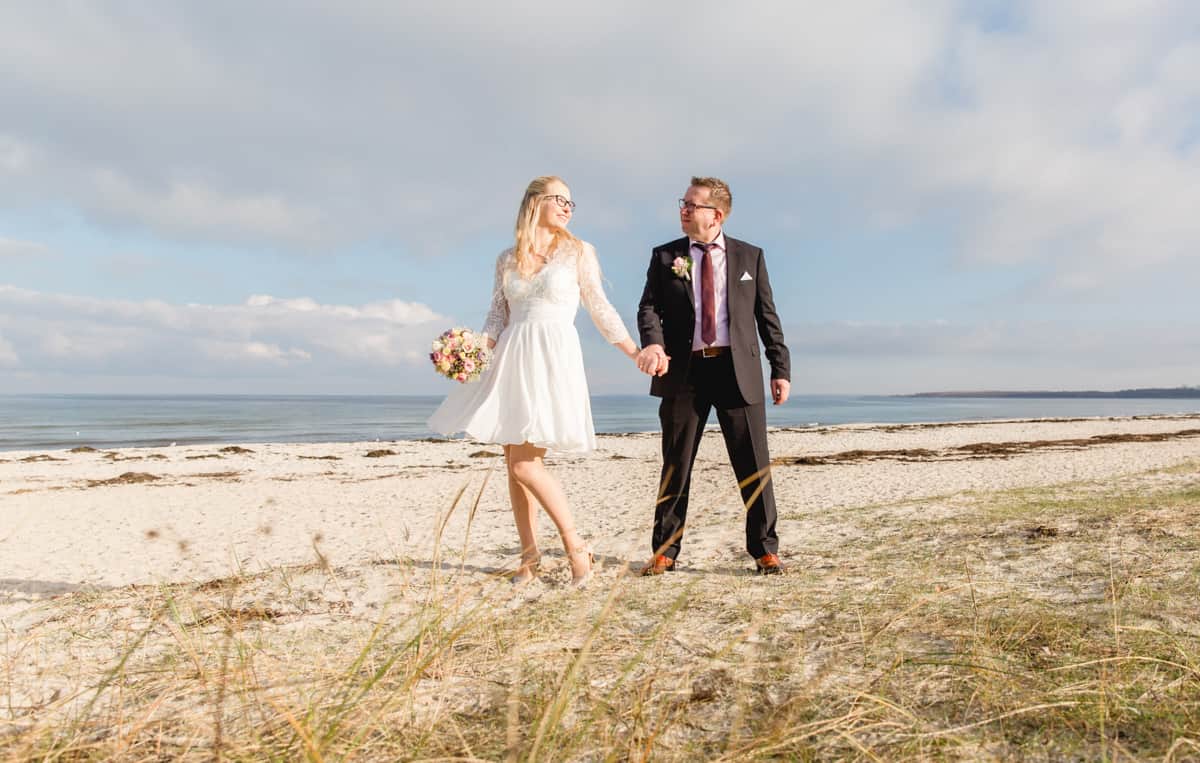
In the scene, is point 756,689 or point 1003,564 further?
point 1003,564

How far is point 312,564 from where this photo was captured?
4.98 metres

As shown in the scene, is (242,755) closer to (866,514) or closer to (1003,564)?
(1003,564)

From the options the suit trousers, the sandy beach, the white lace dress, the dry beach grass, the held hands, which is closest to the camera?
the dry beach grass

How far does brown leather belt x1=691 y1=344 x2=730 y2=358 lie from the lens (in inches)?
166

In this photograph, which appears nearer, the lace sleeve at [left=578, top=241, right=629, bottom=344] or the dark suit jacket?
the lace sleeve at [left=578, top=241, right=629, bottom=344]

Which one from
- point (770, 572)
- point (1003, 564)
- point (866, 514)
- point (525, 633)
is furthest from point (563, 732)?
point (866, 514)

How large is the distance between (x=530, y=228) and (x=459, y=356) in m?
0.82

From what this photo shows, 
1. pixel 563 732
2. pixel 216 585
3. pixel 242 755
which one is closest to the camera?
pixel 242 755

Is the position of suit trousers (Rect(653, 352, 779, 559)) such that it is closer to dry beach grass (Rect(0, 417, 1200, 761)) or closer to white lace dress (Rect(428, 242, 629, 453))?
dry beach grass (Rect(0, 417, 1200, 761))

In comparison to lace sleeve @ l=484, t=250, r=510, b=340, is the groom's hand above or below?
below

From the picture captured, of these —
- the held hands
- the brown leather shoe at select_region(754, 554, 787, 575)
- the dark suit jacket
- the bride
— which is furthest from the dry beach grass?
the dark suit jacket

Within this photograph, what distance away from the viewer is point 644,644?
2.53 metres

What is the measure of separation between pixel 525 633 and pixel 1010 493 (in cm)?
662

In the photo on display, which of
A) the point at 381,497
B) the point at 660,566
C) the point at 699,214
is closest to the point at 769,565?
the point at 660,566
